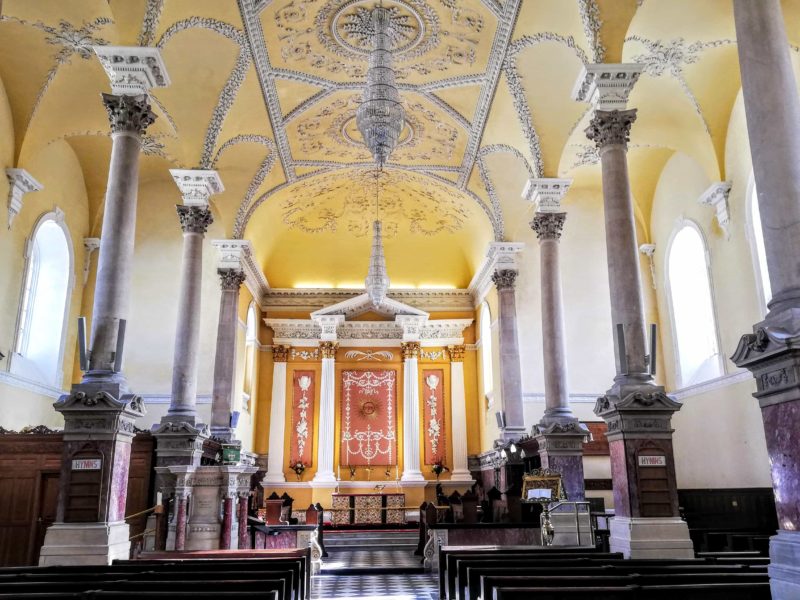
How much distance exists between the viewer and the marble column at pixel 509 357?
15672 mm

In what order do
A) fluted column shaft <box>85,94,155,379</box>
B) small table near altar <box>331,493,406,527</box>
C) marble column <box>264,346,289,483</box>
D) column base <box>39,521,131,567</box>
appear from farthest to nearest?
marble column <box>264,346,289,483</box> → small table near altar <box>331,493,406,527</box> → fluted column shaft <box>85,94,155,379</box> → column base <box>39,521,131,567</box>

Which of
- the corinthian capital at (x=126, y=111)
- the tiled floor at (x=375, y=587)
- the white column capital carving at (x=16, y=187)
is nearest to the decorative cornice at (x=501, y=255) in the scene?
the tiled floor at (x=375, y=587)

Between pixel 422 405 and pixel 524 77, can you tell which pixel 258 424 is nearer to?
pixel 422 405

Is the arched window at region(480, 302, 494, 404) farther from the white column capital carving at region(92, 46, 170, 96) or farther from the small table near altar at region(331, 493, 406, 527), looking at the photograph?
the white column capital carving at region(92, 46, 170, 96)

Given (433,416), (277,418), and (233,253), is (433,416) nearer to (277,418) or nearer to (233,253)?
(277,418)

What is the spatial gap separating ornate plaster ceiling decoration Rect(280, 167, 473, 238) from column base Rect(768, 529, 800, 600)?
14.3m

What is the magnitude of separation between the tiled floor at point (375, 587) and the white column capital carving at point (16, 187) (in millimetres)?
8472

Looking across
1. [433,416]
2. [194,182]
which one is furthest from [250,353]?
[194,182]

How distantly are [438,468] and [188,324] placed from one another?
31.8ft

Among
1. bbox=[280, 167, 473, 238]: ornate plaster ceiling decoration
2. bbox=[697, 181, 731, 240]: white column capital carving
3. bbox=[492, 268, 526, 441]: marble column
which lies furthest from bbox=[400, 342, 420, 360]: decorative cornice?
bbox=[697, 181, 731, 240]: white column capital carving

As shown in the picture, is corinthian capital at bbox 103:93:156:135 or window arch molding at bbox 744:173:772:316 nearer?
corinthian capital at bbox 103:93:156:135

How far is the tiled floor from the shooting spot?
918cm

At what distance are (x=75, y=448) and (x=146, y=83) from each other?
497 cm

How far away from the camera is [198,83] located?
12633 mm
